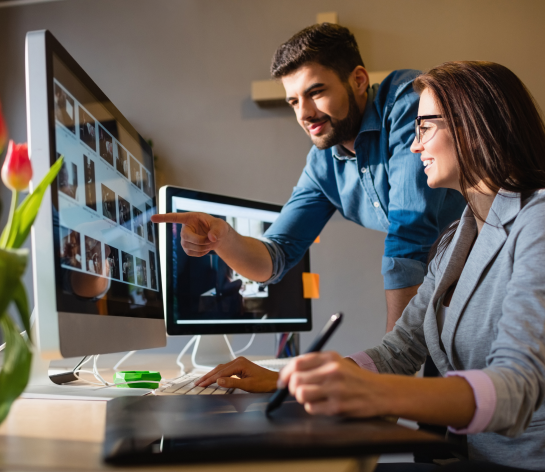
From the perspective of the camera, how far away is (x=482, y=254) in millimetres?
792

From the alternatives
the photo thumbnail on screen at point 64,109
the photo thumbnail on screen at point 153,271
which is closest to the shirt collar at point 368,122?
the photo thumbnail on screen at point 153,271

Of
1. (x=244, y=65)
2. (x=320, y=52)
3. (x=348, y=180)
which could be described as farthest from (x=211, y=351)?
(x=244, y=65)

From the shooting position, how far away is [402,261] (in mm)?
1341

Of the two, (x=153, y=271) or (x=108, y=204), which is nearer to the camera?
(x=108, y=204)

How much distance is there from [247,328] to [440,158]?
79cm

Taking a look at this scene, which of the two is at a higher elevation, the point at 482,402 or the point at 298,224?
the point at 298,224

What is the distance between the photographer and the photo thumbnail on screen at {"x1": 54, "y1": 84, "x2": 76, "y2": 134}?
70 centimetres

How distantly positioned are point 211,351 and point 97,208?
2.73 feet

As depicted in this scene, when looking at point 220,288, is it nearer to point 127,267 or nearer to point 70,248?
point 127,267

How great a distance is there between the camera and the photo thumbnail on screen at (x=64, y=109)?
70cm

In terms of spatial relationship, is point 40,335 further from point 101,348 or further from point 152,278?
point 152,278

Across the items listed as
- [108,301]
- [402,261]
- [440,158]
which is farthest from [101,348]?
[402,261]

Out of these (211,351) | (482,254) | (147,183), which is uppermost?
(147,183)

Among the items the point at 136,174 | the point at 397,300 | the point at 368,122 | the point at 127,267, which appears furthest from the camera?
the point at 368,122
